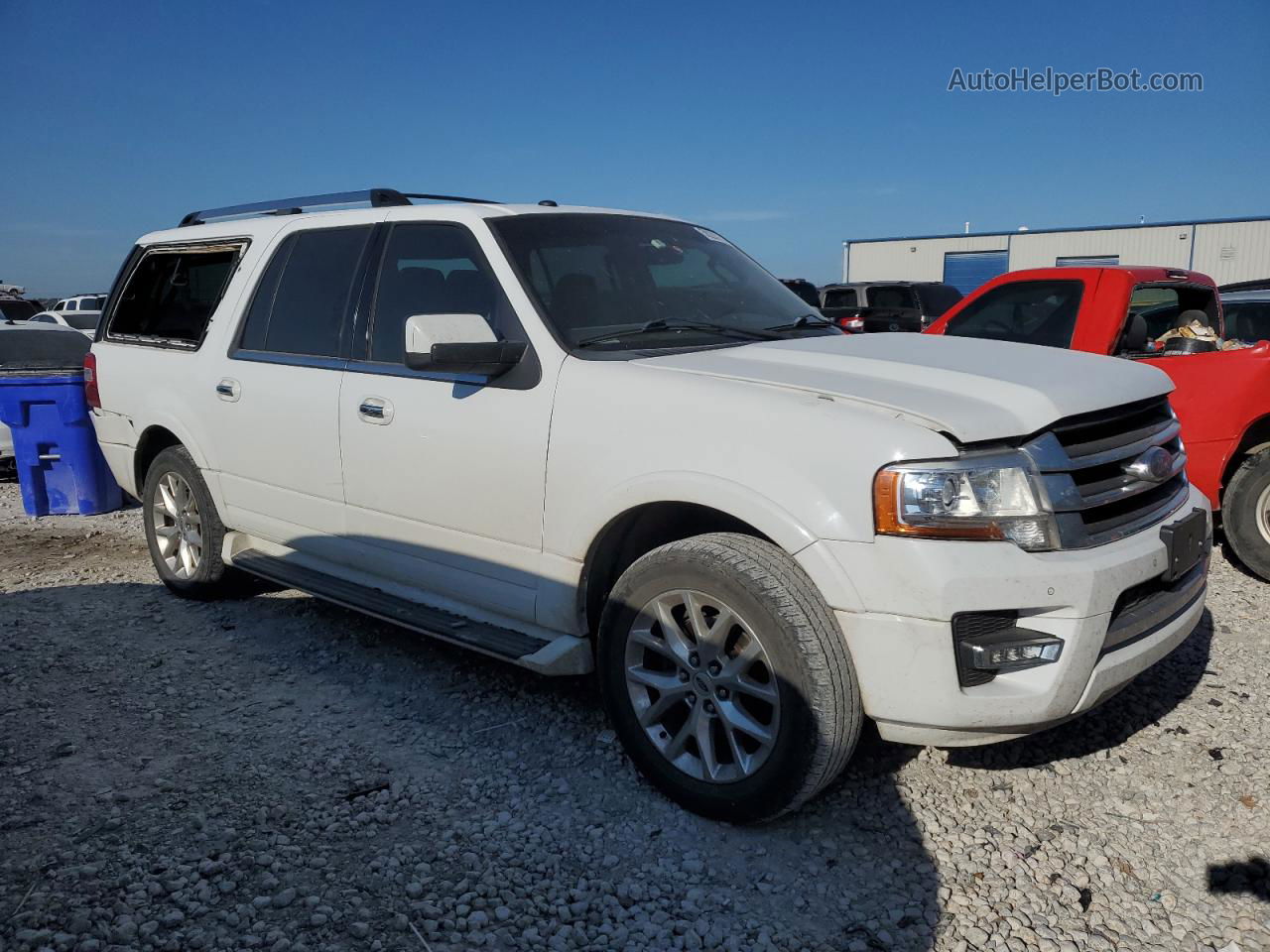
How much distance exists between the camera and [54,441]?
7.46 m

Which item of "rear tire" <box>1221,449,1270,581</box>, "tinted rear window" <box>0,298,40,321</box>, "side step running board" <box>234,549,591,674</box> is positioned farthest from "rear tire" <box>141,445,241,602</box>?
"tinted rear window" <box>0,298,40,321</box>

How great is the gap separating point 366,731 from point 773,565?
1823 millimetres

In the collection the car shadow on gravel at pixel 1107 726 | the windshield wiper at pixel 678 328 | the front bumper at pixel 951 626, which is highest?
the windshield wiper at pixel 678 328

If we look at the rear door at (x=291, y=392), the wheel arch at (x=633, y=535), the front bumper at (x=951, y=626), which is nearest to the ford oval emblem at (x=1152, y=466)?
the front bumper at (x=951, y=626)

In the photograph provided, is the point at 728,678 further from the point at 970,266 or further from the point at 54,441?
Answer: the point at 970,266

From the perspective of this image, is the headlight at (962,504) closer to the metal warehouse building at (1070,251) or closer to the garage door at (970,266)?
the metal warehouse building at (1070,251)

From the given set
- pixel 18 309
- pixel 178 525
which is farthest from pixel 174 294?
pixel 18 309

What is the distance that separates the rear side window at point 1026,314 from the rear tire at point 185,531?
14.7 feet

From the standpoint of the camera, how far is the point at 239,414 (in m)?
4.43

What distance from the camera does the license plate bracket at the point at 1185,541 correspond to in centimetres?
284

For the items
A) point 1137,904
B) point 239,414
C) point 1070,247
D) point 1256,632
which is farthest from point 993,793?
point 1070,247

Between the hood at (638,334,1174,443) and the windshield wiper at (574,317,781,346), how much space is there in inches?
6.7

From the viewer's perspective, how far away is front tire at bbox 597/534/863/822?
2.60 metres

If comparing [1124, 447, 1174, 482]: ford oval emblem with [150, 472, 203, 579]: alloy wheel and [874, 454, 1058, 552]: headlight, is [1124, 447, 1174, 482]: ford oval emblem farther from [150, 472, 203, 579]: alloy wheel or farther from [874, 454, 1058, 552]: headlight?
[150, 472, 203, 579]: alloy wheel
